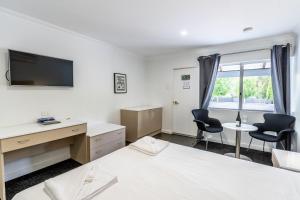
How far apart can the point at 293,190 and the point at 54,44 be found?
3.51 meters

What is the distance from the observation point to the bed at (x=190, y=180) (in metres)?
1.15

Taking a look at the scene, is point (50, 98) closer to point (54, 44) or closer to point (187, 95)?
point (54, 44)

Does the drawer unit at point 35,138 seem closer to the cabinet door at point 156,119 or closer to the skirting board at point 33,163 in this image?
the skirting board at point 33,163

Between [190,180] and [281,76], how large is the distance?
299cm

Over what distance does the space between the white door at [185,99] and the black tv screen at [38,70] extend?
2.78m

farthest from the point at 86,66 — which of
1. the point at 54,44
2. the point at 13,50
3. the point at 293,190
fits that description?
the point at 293,190

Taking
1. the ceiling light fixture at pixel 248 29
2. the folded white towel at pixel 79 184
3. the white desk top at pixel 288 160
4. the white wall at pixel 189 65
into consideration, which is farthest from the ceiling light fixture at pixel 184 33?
the folded white towel at pixel 79 184

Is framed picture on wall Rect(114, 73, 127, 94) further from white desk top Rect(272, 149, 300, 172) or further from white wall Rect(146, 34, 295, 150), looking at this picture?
white desk top Rect(272, 149, 300, 172)

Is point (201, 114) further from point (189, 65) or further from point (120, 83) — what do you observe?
point (120, 83)

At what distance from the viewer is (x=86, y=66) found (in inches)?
126

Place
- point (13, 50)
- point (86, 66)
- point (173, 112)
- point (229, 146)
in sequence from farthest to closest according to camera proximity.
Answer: point (173, 112) < point (229, 146) < point (86, 66) < point (13, 50)

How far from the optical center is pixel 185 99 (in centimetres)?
437

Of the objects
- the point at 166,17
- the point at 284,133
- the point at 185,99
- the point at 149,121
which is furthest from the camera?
the point at 185,99

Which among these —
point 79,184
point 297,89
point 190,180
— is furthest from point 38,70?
point 297,89
